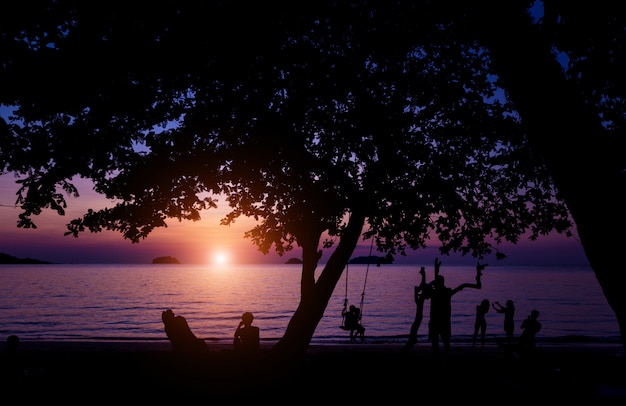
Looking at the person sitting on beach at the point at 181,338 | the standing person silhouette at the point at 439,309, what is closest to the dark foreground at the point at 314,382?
the person sitting on beach at the point at 181,338

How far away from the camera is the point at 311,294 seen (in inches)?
575

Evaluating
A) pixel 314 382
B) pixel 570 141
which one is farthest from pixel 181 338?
pixel 570 141

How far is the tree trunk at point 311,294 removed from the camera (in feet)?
45.4

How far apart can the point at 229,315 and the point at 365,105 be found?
44311 millimetres

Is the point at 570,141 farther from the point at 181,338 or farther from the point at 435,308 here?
the point at 435,308

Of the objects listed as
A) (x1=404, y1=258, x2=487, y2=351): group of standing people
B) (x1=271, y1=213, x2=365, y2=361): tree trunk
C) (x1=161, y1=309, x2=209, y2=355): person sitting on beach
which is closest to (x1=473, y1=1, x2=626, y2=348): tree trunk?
(x1=161, y1=309, x2=209, y2=355): person sitting on beach

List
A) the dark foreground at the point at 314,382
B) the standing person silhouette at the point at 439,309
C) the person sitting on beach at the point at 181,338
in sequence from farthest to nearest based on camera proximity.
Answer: the standing person silhouette at the point at 439,309, the person sitting on beach at the point at 181,338, the dark foreground at the point at 314,382

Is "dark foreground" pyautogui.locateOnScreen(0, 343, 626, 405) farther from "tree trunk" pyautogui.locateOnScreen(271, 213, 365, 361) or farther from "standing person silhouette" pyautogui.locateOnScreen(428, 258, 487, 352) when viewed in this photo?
"standing person silhouette" pyautogui.locateOnScreen(428, 258, 487, 352)

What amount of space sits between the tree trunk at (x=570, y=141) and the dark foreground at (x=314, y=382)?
4.85 metres

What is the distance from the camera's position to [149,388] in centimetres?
1059

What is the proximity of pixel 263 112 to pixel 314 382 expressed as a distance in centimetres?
612

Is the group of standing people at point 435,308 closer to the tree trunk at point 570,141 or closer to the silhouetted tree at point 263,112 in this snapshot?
the silhouetted tree at point 263,112

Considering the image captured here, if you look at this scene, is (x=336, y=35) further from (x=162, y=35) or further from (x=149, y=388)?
(x=149, y=388)

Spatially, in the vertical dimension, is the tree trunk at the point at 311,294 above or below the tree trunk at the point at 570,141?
below
